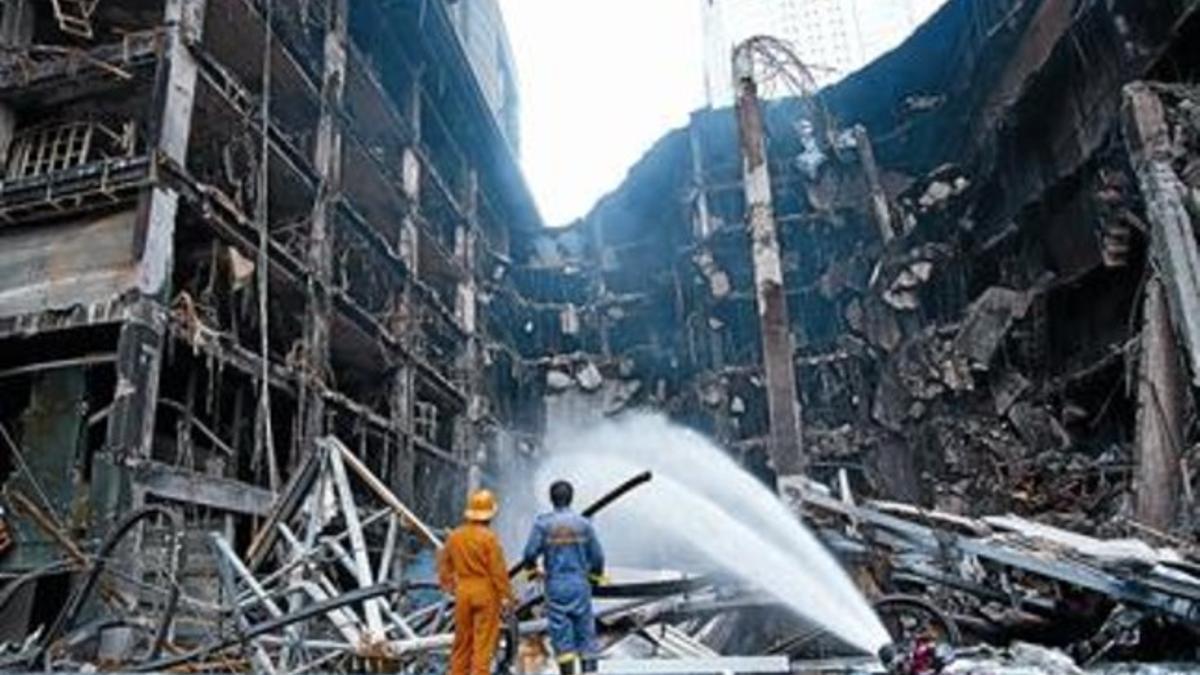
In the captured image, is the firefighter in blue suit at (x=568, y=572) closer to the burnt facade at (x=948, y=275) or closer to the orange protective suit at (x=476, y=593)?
the orange protective suit at (x=476, y=593)

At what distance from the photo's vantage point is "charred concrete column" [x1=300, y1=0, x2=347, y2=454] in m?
19.0

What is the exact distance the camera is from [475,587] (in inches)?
252

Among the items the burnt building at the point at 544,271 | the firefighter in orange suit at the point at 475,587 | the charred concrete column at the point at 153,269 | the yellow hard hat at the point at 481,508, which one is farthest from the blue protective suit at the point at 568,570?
the charred concrete column at the point at 153,269

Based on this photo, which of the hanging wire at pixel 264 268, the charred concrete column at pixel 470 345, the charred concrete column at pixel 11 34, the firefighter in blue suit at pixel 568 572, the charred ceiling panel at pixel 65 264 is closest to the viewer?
the firefighter in blue suit at pixel 568 572

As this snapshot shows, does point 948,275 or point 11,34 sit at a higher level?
point 11,34

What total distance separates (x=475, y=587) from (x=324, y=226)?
51.7 feet

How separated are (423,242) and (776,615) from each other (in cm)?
2026

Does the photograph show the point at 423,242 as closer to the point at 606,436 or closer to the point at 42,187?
the point at 606,436

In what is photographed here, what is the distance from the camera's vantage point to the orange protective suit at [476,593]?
249 inches

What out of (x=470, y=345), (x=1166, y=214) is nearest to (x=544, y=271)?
(x=470, y=345)

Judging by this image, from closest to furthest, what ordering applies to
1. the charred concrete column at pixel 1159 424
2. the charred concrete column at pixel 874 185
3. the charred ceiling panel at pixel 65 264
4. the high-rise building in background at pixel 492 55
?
the charred concrete column at pixel 1159 424 < the charred ceiling panel at pixel 65 264 < the charred concrete column at pixel 874 185 < the high-rise building in background at pixel 492 55

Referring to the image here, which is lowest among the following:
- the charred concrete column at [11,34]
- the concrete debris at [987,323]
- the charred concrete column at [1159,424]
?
the charred concrete column at [1159,424]

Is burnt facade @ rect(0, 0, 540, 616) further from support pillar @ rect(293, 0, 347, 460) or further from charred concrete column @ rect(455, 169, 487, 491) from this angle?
charred concrete column @ rect(455, 169, 487, 491)

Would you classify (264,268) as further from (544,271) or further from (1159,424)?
(544,271)
